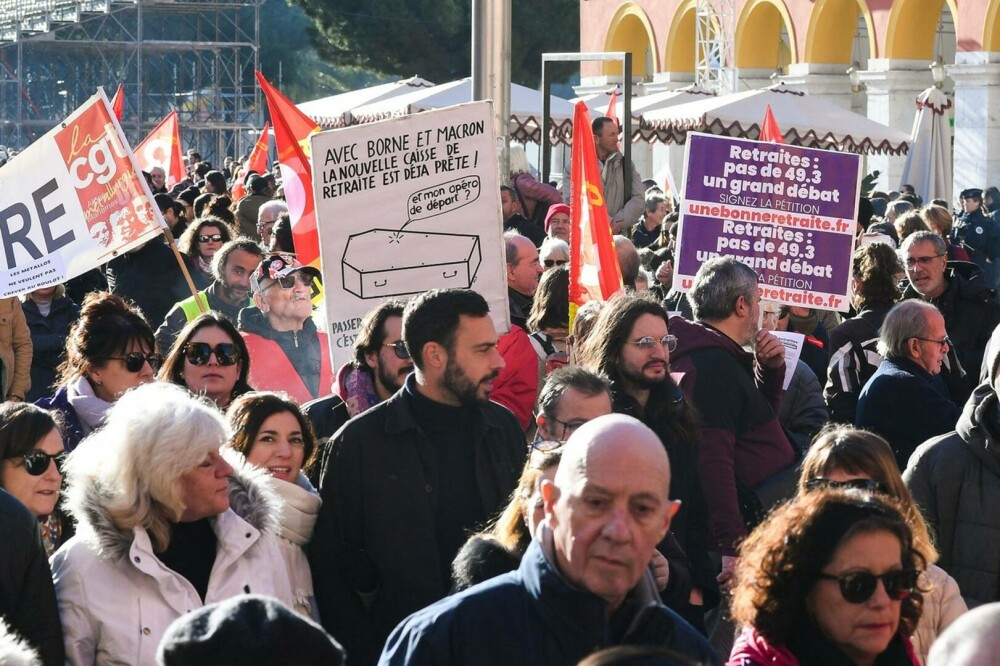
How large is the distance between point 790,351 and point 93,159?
3.28 meters

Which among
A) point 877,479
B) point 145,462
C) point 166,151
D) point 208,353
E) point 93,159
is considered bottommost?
point 166,151

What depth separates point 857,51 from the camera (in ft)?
109

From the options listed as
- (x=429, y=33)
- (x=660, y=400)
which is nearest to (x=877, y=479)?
(x=660, y=400)

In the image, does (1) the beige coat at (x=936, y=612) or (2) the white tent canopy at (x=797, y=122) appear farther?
(2) the white tent canopy at (x=797, y=122)

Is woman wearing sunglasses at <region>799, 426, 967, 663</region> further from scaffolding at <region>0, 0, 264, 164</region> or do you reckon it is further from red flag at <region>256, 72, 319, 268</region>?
scaffolding at <region>0, 0, 264, 164</region>

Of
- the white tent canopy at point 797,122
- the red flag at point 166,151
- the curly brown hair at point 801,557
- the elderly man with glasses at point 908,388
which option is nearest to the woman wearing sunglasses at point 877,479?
the curly brown hair at point 801,557

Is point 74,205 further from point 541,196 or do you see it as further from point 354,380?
point 541,196

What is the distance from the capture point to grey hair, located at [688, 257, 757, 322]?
586 centimetres

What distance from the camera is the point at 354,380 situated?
5.57 m

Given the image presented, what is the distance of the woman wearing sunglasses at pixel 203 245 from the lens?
9781 millimetres

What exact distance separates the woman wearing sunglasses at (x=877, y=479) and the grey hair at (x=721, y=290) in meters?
1.29

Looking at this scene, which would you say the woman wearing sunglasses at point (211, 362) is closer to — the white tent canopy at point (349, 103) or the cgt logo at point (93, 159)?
the cgt logo at point (93, 159)

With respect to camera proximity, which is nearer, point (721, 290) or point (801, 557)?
point (801, 557)

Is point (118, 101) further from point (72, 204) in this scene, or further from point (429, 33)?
point (429, 33)
